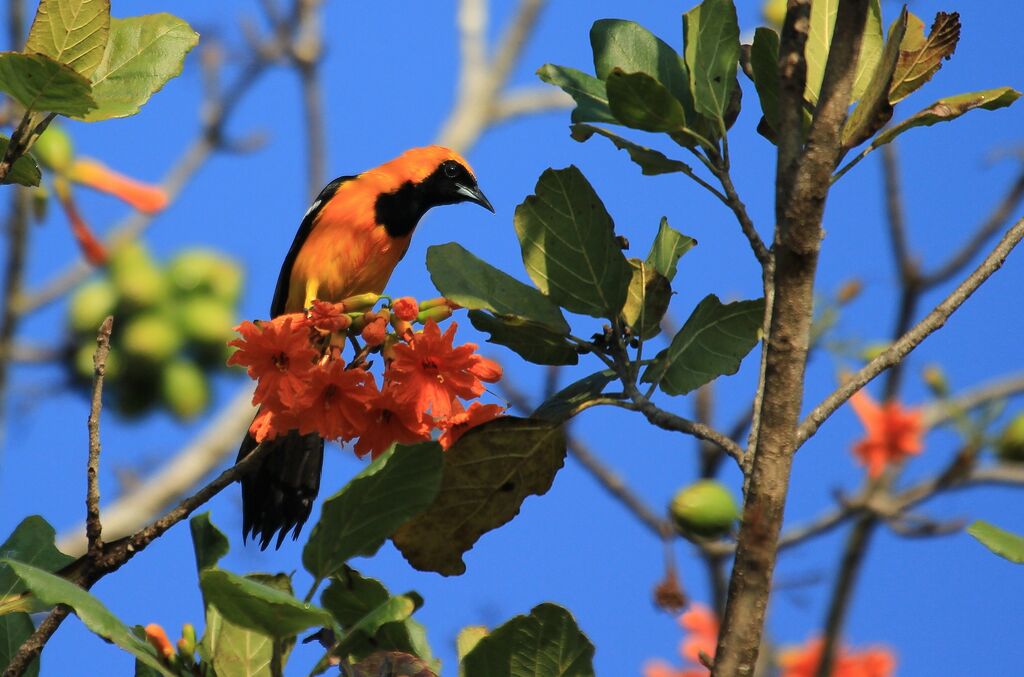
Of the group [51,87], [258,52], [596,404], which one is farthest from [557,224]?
[258,52]

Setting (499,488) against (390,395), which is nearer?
(499,488)

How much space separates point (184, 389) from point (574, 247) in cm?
915

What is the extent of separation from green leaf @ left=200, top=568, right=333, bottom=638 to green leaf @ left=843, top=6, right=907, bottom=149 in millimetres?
914

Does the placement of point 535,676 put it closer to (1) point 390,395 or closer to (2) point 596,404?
(2) point 596,404

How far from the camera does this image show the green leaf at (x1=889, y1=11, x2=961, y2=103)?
5.92ft

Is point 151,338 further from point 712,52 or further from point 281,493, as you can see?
point 712,52

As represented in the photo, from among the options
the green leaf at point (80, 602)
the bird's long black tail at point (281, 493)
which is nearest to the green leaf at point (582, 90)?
the green leaf at point (80, 602)

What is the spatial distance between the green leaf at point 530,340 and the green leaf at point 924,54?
63 cm

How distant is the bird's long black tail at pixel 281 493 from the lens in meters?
3.19

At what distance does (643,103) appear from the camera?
6.15ft

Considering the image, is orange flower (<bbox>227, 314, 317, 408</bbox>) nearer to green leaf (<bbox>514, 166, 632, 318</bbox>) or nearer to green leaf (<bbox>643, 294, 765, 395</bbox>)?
green leaf (<bbox>514, 166, 632, 318</bbox>)

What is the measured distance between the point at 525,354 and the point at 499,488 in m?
0.23

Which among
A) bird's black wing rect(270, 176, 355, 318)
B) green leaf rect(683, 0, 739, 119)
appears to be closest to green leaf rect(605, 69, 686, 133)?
green leaf rect(683, 0, 739, 119)

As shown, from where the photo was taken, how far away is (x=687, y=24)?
77.8 inches
